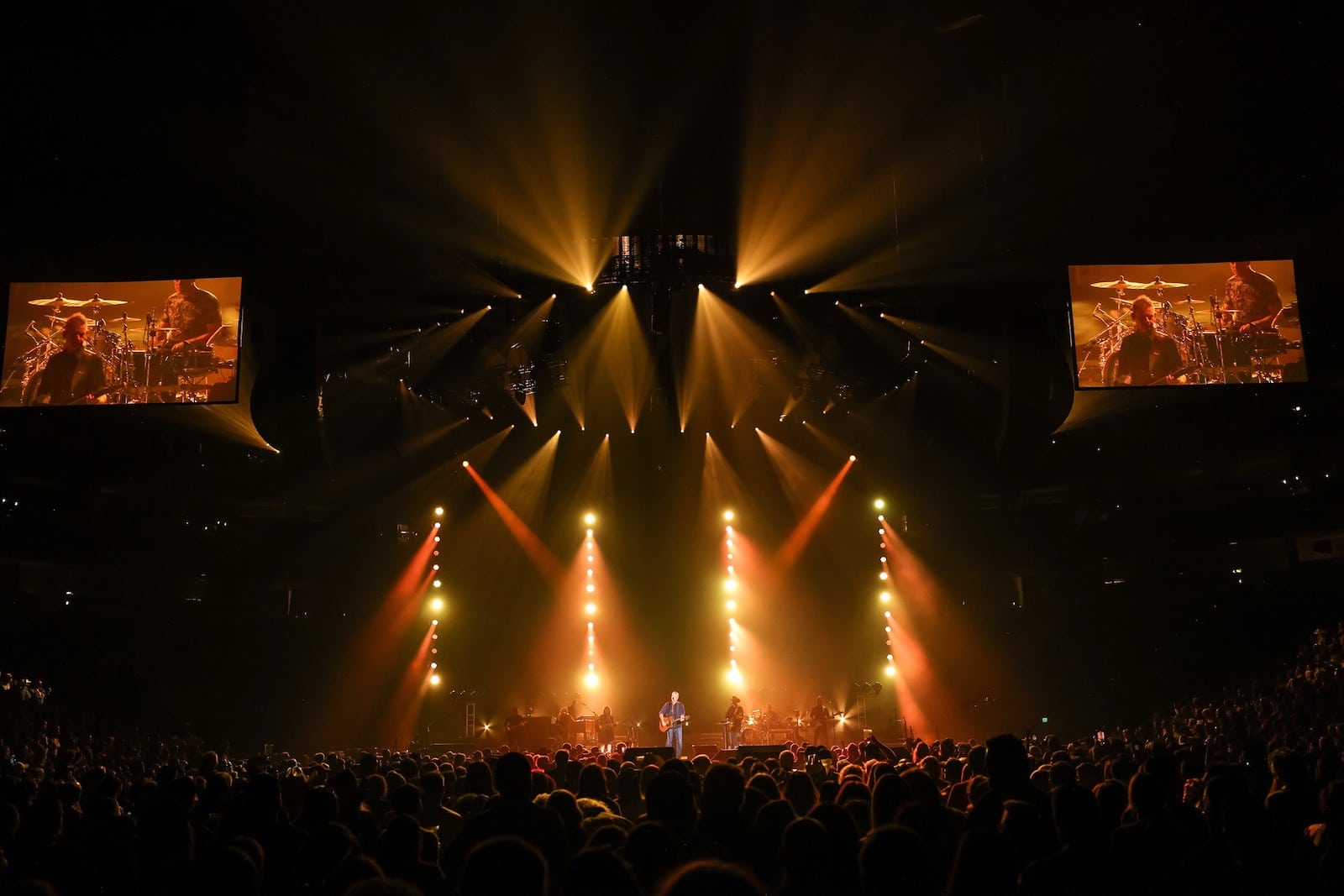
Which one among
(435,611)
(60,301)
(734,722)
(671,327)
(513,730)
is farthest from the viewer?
(435,611)

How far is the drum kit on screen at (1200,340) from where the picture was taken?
46.1ft

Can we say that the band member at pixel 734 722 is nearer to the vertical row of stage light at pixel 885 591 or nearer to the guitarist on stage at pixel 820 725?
the guitarist on stage at pixel 820 725

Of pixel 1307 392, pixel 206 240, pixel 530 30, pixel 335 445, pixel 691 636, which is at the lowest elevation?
pixel 691 636

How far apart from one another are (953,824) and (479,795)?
292 centimetres

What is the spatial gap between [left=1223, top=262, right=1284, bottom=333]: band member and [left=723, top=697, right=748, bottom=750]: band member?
12.8 meters

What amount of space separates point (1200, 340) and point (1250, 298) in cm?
92

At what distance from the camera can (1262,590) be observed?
71.8 feet

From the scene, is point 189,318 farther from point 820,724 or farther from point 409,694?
point 820,724

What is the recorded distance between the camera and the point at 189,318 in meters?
14.3

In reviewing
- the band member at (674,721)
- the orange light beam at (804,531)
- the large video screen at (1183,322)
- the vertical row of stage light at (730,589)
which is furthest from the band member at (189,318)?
the orange light beam at (804,531)

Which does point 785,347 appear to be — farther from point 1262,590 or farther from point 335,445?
point 1262,590

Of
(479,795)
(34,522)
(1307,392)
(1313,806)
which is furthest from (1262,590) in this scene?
(34,522)

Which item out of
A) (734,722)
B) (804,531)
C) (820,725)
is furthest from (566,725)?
(804,531)

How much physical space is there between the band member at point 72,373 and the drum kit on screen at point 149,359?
7cm
